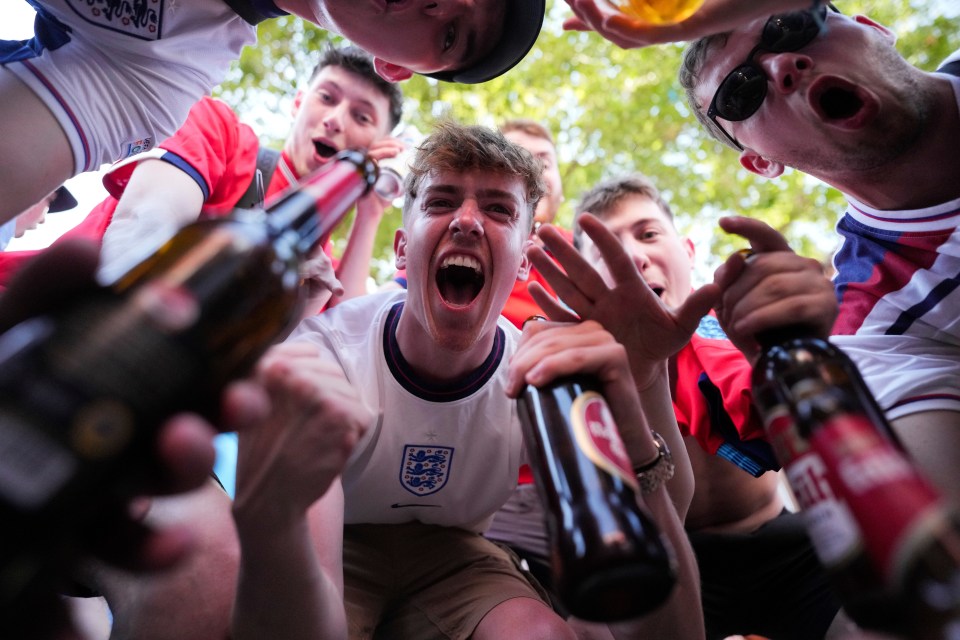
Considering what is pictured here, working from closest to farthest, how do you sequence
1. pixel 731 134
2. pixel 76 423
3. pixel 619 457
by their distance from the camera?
pixel 76 423 < pixel 619 457 < pixel 731 134

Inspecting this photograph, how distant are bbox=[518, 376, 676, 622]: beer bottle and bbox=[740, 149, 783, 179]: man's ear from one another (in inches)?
54.8

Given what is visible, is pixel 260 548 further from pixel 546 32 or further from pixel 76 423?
pixel 546 32

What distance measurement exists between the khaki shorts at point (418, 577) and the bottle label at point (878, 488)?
3.77 ft

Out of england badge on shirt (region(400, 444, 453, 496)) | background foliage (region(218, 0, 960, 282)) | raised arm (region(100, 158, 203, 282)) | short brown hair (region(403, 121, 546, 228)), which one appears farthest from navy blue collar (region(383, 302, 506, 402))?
background foliage (region(218, 0, 960, 282))

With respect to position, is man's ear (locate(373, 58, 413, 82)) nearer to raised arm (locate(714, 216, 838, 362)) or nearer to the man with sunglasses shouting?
the man with sunglasses shouting

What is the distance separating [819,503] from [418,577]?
132cm

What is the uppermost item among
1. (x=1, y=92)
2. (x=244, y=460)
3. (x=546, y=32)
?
(x=1, y=92)

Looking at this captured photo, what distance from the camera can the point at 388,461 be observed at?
1688mm

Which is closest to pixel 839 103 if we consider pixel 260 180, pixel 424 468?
pixel 424 468

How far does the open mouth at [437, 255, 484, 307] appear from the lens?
188cm

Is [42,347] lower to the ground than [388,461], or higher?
higher

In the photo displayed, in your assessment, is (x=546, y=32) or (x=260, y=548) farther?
(x=546, y=32)

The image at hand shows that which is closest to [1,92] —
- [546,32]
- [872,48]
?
[872,48]

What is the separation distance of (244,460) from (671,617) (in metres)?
0.93
